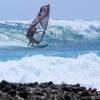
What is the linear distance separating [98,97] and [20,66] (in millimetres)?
15530

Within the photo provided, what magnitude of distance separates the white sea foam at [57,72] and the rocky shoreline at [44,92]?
711 cm

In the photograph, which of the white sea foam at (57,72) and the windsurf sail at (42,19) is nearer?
the white sea foam at (57,72)

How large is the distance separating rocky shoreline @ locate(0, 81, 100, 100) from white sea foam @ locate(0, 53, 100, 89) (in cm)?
711

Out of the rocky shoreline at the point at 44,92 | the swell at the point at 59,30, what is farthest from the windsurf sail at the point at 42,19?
the rocky shoreline at the point at 44,92

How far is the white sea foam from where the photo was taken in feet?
81.7

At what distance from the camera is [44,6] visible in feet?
200

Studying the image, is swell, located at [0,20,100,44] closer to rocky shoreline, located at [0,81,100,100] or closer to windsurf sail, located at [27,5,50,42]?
windsurf sail, located at [27,5,50,42]

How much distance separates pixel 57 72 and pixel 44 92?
1367 centimetres

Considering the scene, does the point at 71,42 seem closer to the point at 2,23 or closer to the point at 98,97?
the point at 2,23

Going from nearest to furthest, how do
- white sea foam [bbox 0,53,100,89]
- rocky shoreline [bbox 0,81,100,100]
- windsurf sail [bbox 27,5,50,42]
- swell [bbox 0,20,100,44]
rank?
rocky shoreline [bbox 0,81,100,100] → white sea foam [bbox 0,53,100,89] → windsurf sail [bbox 27,5,50,42] → swell [bbox 0,20,100,44]

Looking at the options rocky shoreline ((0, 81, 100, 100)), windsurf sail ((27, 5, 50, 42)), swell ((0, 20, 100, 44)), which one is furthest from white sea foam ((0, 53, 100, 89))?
swell ((0, 20, 100, 44))

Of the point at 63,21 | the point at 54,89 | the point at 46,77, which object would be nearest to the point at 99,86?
the point at 46,77

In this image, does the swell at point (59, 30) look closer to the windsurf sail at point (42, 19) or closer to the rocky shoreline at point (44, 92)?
the windsurf sail at point (42, 19)

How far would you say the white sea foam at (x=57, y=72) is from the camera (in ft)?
81.7
